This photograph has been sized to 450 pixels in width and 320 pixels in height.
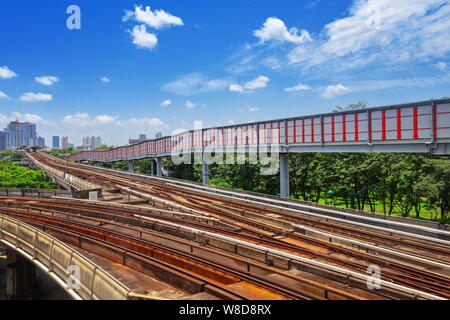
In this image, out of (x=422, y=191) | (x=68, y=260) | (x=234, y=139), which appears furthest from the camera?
(x=234, y=139)

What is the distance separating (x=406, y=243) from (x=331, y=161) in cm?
2421

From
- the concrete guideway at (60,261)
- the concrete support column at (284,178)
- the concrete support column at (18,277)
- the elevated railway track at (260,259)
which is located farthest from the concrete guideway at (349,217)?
the concrete support column at (18,277)

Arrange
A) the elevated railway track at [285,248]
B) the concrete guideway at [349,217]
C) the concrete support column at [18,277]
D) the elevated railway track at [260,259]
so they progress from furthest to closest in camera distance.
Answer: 1. the concrete support column at [18,277]
2. the concrete guideway at [349,217]
3. the elevated railway track at [285,248]
4. the elevated railway track at [260,259]

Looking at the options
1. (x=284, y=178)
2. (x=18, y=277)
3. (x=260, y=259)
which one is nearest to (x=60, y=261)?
(x=260, y=259)

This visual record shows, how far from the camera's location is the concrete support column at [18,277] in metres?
23.9

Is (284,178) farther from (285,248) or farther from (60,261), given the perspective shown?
(60,261)

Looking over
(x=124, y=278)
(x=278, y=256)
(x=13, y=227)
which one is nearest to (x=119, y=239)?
(x=124, y=278)

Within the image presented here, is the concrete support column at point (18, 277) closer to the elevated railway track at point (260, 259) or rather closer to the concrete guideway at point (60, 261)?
the elevated railway track at point (260, 259)

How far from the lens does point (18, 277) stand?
2438 centimetres

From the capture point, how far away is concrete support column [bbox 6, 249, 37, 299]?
23859 mm

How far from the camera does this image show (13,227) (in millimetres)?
14914

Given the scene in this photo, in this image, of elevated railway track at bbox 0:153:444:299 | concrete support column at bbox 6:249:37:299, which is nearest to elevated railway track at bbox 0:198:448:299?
elevated railway track at bbox 0:153:444:299

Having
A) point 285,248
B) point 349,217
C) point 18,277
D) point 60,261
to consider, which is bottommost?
point 18,277

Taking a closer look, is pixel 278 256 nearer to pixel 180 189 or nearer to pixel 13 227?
pixel 13 227
